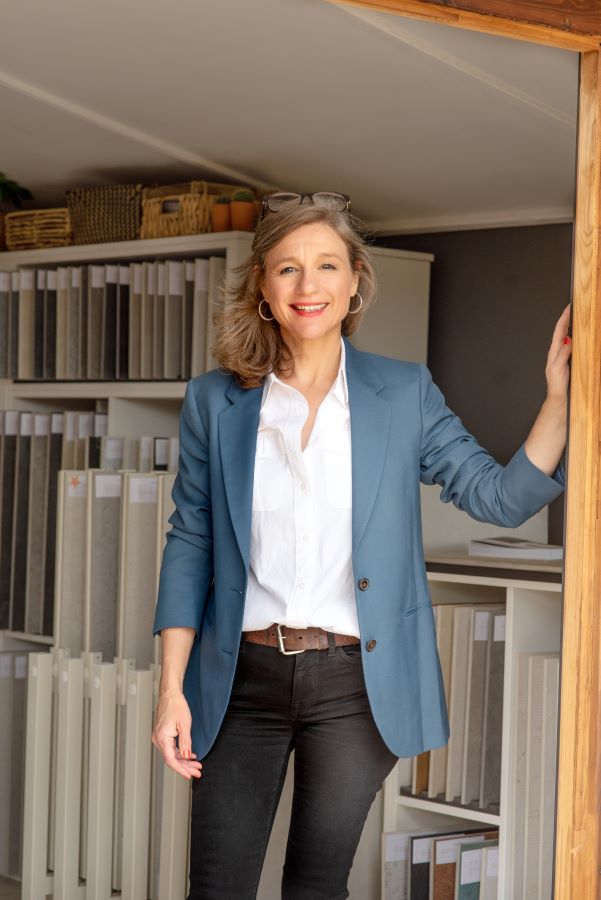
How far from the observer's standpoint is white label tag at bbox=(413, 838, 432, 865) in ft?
10.1

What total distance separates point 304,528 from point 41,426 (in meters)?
2.17

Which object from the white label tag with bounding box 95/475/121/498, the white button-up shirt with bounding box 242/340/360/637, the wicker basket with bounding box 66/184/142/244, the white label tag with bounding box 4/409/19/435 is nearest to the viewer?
the white button-up shirt with bounding box 242/340/360/637

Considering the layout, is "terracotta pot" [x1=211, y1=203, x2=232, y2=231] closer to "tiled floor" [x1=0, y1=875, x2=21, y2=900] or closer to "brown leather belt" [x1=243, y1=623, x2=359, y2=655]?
"brown leather belt" [x1=243, y1=623, x2=359, y2=655]

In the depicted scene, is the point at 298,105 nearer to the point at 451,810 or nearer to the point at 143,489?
the point at 143,489

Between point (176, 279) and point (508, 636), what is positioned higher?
point (176, 279)

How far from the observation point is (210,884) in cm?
199

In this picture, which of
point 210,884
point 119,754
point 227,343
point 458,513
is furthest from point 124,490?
point 210,884

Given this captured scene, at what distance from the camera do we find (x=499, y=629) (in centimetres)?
299

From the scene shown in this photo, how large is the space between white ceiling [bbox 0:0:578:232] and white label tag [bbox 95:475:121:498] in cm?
95

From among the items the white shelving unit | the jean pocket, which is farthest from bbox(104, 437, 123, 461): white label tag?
the jean pocket

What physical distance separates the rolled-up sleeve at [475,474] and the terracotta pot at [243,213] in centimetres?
147

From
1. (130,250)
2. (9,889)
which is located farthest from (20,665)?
(130,250)

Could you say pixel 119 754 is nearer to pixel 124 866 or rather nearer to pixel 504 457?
pixel 124 866

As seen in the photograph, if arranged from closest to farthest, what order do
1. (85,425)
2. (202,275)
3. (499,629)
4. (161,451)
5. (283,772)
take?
1. (283,772)
2. (499,629)
3. (202,275)
4. (161,451)
5. (85,425)
